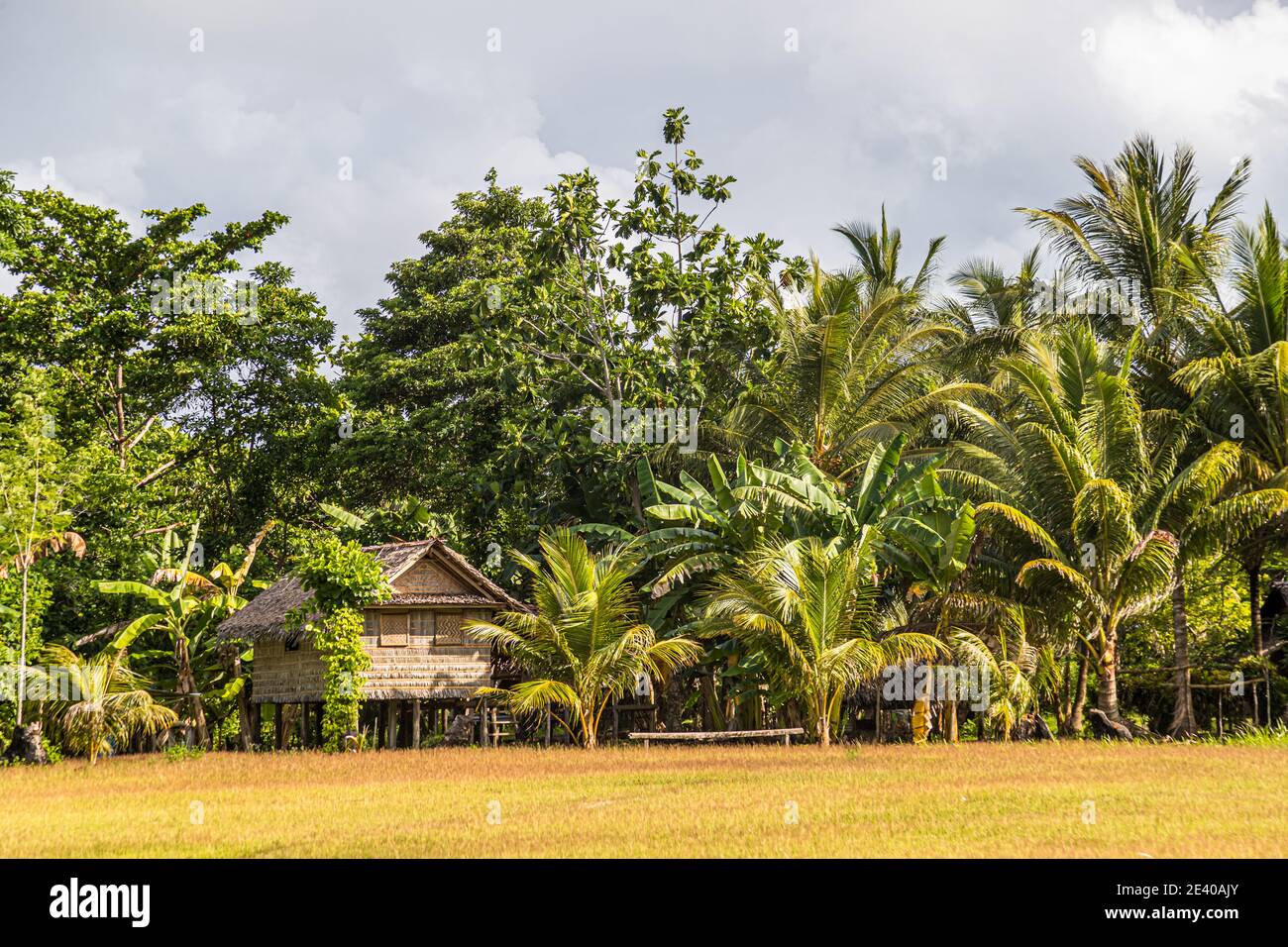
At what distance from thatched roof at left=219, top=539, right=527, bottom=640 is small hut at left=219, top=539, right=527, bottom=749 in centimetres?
2

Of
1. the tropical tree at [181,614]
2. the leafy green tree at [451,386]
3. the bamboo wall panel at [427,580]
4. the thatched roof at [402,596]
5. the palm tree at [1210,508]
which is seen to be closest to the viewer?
the palm tree at [1210,508]

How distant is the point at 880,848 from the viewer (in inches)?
396

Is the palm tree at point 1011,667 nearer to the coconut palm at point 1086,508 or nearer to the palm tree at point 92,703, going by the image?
the coconut palm at point 1086,508

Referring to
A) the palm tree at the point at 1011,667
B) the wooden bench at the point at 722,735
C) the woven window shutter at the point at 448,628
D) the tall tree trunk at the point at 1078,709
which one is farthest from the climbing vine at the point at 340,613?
the tall tree trunk at the point at 1078,709

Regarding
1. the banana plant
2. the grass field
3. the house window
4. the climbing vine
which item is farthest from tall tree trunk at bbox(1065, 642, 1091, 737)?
the banana plant

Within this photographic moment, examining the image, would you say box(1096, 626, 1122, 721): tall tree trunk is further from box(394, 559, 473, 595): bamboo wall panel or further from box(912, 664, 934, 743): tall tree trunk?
box(394, 559, 473, 595): bamboo wall panel

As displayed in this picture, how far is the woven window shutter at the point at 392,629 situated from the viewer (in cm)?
2583

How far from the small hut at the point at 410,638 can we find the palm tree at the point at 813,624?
642 cm

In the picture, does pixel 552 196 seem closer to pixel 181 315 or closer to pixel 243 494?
pixel 181 315

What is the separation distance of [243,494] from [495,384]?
7181 millimetres

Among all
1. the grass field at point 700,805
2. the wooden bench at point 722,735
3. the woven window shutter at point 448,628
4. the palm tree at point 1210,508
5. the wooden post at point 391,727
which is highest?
the palm tree at point 1210,508

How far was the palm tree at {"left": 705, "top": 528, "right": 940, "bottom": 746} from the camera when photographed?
68.6ft

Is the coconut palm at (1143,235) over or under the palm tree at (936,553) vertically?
over

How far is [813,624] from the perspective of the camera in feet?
69.2
